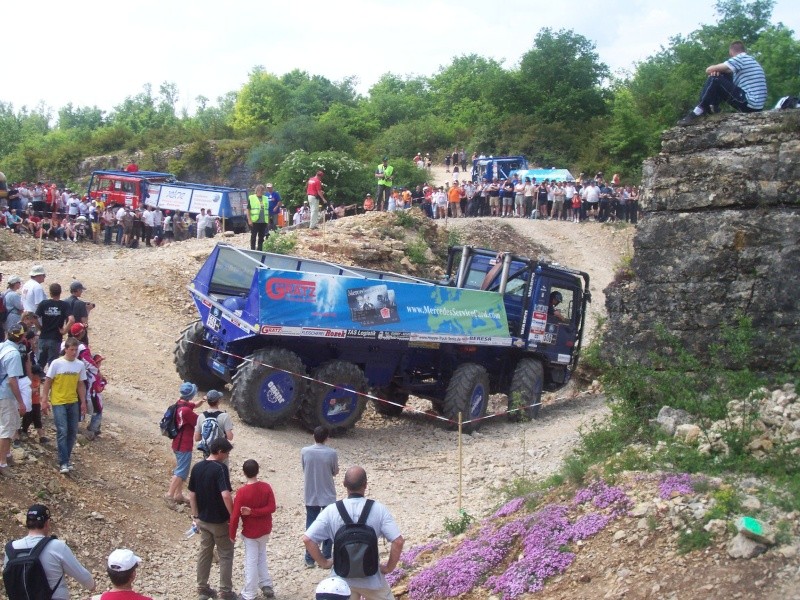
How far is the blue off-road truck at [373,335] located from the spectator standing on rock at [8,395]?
14.2 feet

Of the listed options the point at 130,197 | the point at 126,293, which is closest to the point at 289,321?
the point at 126,293

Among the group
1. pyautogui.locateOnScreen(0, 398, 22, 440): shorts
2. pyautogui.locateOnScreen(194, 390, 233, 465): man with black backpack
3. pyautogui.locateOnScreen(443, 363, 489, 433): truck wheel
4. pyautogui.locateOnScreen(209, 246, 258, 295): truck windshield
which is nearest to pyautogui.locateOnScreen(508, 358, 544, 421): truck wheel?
pyautogui.locateOnScreen(443, 363, 489, 433): truck wheel

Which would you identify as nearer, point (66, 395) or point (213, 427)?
point (213, 427)

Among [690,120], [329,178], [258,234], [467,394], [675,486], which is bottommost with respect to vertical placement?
[467,394]

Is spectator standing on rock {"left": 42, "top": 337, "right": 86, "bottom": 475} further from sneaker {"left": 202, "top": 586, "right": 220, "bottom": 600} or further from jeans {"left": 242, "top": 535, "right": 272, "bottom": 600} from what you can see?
jeans {"left": 242, "top": 535, "right": 272, "bottom": 600}

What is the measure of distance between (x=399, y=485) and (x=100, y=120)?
97.1 m

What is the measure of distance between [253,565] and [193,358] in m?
7.49

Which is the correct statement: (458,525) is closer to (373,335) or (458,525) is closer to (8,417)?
(8,417)

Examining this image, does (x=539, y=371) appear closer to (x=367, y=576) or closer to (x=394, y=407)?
(x=394, y=407)

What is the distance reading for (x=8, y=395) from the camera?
33.7ft

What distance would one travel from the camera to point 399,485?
13.3 metres

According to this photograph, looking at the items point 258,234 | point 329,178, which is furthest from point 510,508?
point 329,178

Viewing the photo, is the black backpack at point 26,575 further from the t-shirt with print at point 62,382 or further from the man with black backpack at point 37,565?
the t-shirt with print at point 62,382

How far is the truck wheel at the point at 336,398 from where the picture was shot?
14891mm
